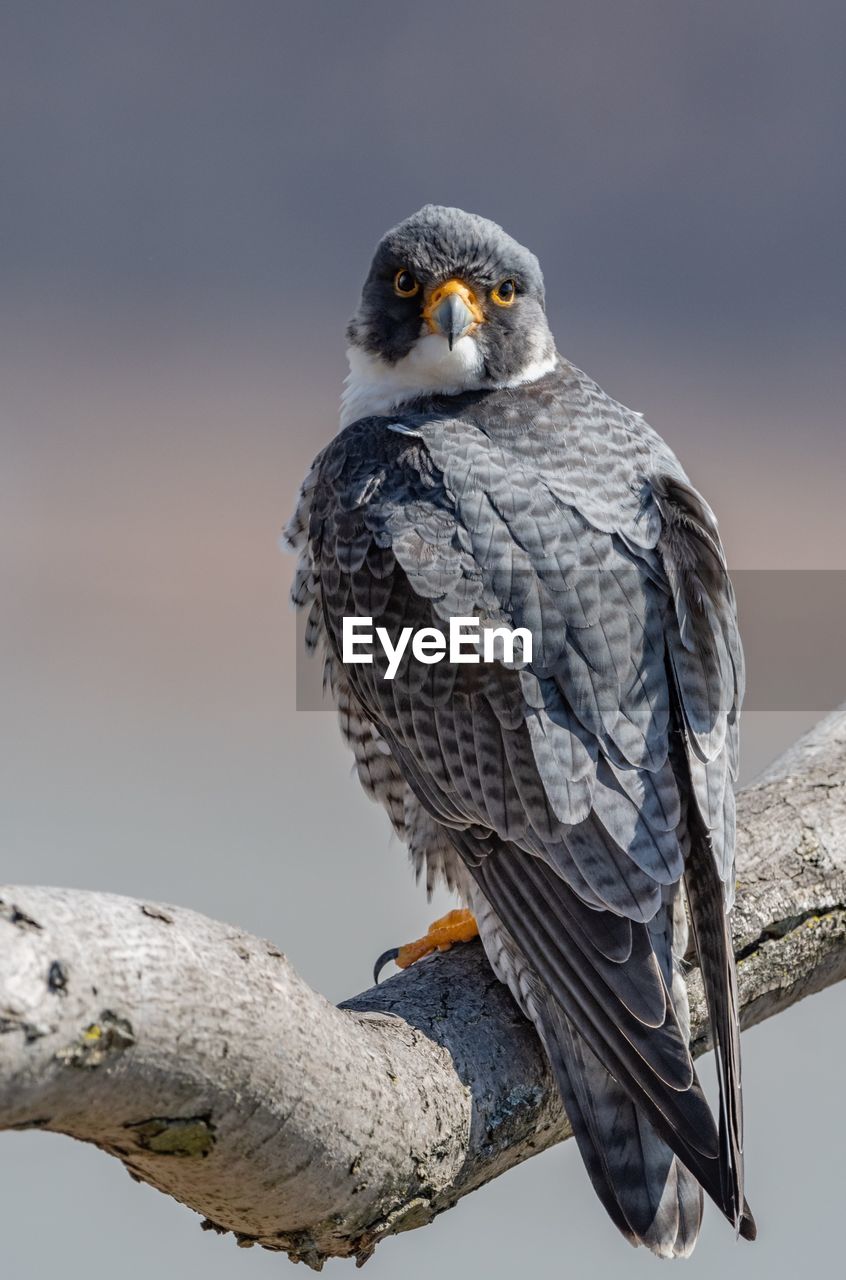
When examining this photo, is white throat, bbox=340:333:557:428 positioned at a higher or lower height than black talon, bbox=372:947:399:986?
higher

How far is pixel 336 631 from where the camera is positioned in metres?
2.23

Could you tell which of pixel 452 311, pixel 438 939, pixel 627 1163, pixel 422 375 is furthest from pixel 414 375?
pixel 627 1163

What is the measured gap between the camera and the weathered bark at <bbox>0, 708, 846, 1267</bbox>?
3.63ft

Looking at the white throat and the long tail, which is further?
the white throat

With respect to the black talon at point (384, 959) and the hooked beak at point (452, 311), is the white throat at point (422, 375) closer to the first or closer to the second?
the hooked beak at point (452, 311)

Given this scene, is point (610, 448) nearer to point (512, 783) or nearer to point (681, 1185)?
point (512, 783)

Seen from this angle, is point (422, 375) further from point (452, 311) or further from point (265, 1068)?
point (265, 1068)

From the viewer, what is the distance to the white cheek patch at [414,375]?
242cm

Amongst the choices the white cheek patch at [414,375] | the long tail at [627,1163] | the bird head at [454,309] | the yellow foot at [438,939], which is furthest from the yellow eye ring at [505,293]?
the long tail at [627,1163]

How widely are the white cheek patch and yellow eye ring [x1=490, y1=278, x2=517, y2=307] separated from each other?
0.12 metres

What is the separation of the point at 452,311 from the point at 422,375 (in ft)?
0.45

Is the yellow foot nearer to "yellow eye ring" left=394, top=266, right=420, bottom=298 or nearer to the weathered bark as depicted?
the weathered bark

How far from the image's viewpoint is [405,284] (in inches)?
98.1

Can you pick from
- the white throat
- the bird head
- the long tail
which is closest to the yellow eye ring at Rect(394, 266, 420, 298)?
the bird head
